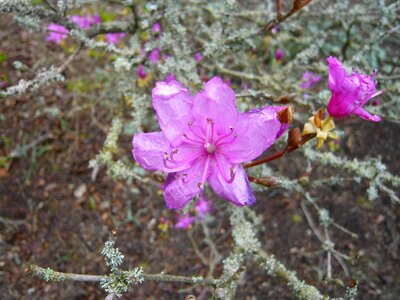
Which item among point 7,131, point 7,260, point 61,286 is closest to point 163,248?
point 61,286

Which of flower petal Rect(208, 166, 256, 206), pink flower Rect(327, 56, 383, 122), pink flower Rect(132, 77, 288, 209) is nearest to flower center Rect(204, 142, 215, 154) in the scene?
pink flower Rect(132, 77, 288, 209)

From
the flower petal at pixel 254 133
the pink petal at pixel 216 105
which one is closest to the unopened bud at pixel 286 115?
the flower petal at pixel 254 133

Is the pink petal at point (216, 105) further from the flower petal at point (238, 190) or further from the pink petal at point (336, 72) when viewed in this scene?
the pink petal at point (336, 72)

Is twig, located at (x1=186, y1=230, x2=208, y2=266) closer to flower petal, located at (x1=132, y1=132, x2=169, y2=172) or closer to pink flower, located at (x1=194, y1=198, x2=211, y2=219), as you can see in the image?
pink flower, located at (x1=194, y1=198, x2=211, y2=219)

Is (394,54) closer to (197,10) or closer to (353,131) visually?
(353,131)

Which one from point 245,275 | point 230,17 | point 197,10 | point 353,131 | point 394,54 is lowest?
point 245,275

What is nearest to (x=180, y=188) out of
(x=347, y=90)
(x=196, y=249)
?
(x=347, y=90)

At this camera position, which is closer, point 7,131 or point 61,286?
point 61,286
